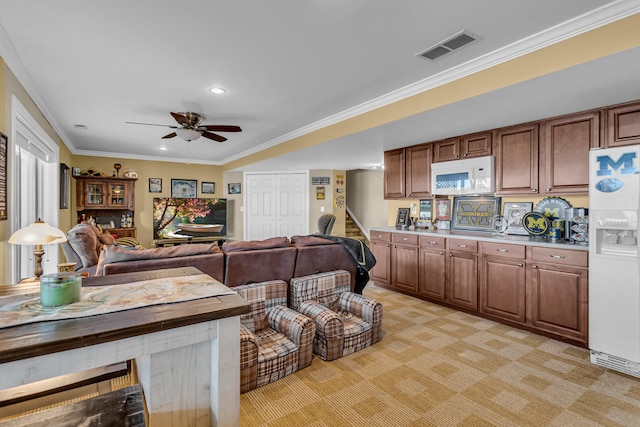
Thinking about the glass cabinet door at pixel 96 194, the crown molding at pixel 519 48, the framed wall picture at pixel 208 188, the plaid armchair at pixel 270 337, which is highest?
the crown molding at pixel 519 48

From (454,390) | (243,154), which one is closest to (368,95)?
(454,390)

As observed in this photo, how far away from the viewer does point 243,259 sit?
256 cm

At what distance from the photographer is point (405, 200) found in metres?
5.21

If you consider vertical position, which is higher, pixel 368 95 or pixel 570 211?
pixel 368 95

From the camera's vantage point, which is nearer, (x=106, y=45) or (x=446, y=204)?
(x=106, y=45)

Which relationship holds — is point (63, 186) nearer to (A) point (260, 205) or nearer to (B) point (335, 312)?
(A) point (260, 205)

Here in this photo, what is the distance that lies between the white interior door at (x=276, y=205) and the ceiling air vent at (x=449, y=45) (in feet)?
17.9

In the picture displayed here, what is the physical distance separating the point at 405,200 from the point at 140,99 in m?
3.89

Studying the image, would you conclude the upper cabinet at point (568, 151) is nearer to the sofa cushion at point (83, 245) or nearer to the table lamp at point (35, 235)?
the table lamp at point (35, 235)

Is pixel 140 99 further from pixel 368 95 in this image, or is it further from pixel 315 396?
pixel 315 396

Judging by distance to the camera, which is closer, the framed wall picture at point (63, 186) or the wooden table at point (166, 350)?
the wooden table at point (166, 350)

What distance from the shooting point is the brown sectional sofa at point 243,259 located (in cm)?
222

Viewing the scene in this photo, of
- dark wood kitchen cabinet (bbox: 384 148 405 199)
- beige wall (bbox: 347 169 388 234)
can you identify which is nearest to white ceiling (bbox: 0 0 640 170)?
dark wood kitchen cabinet (bbox: 384 148 405 199)

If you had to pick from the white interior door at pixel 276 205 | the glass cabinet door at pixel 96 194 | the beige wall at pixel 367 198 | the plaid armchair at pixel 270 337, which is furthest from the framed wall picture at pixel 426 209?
the glass cabinet door at pixel 96 194
